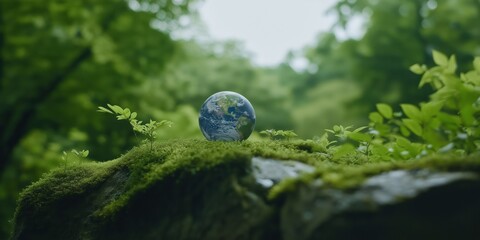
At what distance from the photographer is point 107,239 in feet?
8.16

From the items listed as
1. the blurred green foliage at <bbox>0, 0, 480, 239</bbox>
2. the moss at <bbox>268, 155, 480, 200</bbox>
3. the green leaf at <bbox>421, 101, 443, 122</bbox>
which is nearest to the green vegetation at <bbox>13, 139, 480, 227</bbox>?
the moss at <bbox>268, 155, 480, 200</bbox>

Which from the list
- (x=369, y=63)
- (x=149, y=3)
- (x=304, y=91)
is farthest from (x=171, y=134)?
(x=304, y=91)

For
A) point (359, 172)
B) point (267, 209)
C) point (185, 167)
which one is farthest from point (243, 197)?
point (359, 172)

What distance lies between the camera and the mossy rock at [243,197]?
167 centimetres

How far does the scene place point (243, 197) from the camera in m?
2.06

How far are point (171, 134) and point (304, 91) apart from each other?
25.4 metres

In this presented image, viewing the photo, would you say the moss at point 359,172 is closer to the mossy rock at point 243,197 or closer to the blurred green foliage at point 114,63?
the mossy rock at point 243,197

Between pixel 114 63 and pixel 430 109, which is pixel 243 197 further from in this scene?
pixel 114 63

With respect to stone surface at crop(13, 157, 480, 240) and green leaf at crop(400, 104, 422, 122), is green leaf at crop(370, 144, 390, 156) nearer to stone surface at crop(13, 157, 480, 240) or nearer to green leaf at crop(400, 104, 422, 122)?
green leaf at crop(400, 104, 422, 122)

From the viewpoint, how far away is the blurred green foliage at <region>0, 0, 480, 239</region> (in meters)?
11.3

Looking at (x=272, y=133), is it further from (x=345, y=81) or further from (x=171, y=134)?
(x=345, y=81)

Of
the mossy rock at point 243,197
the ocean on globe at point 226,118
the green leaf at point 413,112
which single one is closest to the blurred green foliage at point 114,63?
the ocean on globe at point 226,118

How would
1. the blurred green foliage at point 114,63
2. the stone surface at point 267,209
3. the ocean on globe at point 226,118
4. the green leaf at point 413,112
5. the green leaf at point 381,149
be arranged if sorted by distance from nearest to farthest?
the stone surface at point 267,209, the green leaf at point 413,112, the green leaf at point 381,149, the ocean on globe at point 226,118, the blurred green foliage at point 114,63

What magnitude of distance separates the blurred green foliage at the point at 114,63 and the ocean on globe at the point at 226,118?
5.22m
